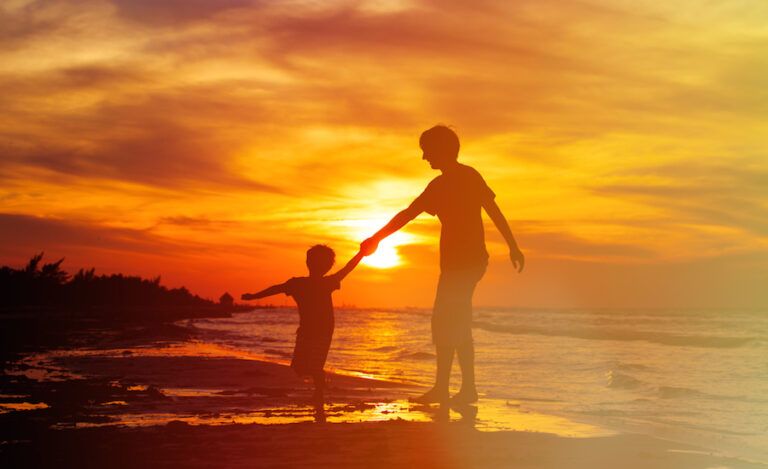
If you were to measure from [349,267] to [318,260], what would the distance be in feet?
3.34

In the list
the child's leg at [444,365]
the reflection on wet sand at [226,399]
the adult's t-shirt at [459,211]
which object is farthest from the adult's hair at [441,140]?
the reflection on wet sand at [226,399]

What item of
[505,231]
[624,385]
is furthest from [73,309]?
[505,231]

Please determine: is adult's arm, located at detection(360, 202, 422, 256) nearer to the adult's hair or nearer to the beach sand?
the adult's hair

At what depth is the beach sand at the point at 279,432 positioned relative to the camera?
17.9ft

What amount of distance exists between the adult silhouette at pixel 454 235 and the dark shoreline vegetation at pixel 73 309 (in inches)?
400

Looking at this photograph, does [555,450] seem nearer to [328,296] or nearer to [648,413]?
[328,296]

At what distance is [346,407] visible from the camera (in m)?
8.98

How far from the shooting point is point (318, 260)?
368 inches

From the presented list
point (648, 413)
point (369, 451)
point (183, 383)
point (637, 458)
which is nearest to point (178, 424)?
point (369, 451)

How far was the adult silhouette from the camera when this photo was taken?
7867 mm

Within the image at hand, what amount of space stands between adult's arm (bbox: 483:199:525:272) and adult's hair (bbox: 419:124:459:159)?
0.59 metres

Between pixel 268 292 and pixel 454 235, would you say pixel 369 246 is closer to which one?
pixel 454 235

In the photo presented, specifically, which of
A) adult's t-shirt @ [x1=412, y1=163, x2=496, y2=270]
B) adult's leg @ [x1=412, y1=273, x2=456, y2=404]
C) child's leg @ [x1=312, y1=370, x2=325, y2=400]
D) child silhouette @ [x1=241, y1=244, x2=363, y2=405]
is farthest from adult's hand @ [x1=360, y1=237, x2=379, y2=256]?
child's leg @ [x1=312, y1=370, x2=325, y2=400]

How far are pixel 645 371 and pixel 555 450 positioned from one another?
1284cm
